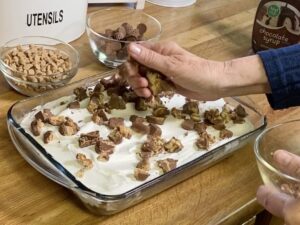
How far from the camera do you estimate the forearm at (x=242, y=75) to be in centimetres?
88

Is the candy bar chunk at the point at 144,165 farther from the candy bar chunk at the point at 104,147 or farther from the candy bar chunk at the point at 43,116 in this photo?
the candy bar chunk at the point at 43,116

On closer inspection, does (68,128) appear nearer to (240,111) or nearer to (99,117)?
(99,117)

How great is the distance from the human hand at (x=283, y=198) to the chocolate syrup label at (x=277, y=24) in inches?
16.0

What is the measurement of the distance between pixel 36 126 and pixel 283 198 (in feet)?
1.13

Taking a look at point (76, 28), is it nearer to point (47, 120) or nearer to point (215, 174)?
point (47, 120)

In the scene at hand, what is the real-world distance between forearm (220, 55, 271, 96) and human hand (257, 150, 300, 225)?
14 centimetres

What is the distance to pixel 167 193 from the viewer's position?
0.81 metres

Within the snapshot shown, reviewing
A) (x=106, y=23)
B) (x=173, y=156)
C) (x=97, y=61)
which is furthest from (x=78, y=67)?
(x=173, y=156)

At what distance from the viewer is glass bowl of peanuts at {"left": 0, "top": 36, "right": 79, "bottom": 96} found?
923 millimetres

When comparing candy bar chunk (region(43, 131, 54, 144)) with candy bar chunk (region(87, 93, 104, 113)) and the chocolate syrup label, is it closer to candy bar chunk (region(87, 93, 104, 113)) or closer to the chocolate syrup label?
candy bar chunk (region(87, 93, 104, 113))

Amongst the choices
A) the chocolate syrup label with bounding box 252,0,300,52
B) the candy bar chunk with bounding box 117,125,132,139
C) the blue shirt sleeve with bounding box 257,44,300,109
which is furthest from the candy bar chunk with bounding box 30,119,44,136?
the chocolate syrup label with bounding box 252,0,300,52

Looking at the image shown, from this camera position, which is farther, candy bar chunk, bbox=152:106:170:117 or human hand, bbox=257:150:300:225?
candy bar chunk, bbox=152:106:170:117

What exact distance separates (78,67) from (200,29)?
33cm

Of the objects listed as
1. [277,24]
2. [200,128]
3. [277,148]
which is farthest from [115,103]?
[277,24]
